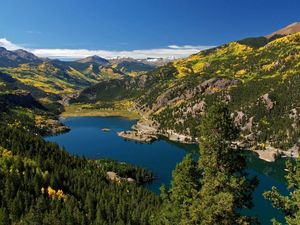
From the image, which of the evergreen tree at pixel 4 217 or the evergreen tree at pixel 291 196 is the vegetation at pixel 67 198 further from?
the evergreen tree at pixel 291 196

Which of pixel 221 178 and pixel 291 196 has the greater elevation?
pixel 221 178

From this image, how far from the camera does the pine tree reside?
43.3 m

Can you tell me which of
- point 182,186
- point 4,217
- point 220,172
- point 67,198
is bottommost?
point 67,198

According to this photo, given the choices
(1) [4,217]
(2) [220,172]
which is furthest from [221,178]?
(1) [4,217]

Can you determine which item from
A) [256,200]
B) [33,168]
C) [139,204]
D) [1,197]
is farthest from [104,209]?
[256,200]

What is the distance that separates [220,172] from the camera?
44125 millimetres

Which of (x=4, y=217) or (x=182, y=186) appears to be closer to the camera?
(x=182, y=186)

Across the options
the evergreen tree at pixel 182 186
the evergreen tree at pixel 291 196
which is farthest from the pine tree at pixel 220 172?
the evergreen tree at pixel 182 186

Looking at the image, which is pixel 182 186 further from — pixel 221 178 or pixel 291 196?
pixel 291 196

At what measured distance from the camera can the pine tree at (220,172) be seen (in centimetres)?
4328

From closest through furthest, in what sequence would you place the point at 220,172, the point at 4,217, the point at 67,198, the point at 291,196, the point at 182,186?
the point at 291,196, the point at 220,172, the point at 182,186, the point at 4,217, the point at 67,198

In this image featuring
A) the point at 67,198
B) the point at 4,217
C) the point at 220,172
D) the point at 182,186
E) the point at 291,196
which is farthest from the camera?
the point at 67,198

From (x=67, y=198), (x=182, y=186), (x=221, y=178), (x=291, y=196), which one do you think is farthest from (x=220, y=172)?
(x=67, y=198)

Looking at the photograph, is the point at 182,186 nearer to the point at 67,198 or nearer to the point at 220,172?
the point at 220,172
